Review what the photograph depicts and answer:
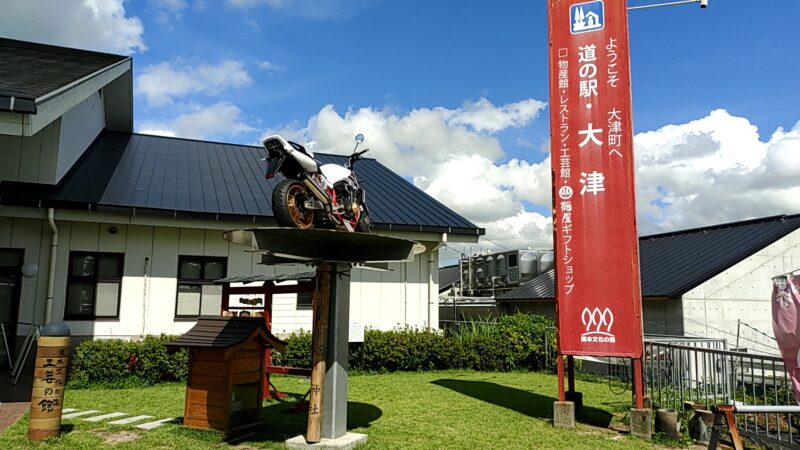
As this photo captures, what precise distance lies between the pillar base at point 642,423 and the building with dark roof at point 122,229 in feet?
18.4

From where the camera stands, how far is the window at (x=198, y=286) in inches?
480

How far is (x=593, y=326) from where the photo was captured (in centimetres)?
770

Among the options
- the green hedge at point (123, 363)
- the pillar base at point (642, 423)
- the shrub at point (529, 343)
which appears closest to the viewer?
the pillar base at point (642, 423)

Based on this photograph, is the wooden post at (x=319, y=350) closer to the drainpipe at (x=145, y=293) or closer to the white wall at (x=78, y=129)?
the drainpipe at (x=145, y=293)

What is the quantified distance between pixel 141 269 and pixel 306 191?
692 cm

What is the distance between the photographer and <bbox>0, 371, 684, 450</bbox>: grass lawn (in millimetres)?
6438

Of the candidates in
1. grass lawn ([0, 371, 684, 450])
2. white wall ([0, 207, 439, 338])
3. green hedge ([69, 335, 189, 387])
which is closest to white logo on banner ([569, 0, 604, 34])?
grass lawn ([0, 371, 684, 450])

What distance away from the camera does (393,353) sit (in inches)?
488

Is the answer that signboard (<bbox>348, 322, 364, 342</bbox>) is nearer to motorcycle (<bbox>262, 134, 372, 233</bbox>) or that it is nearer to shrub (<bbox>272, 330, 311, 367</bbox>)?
shrub (<bbox>272, 330, 311, 367</bbox>)

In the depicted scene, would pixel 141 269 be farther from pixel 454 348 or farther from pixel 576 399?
pixel 576 399

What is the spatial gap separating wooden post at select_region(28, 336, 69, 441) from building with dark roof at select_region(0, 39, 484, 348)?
12.4ft

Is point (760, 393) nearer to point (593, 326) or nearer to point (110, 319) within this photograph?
point (593, 326)

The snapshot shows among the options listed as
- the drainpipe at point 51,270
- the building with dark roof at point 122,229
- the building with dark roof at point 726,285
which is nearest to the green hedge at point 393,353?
the building with dark roof at point 122,229

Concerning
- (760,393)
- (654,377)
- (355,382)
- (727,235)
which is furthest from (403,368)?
(727,235)
